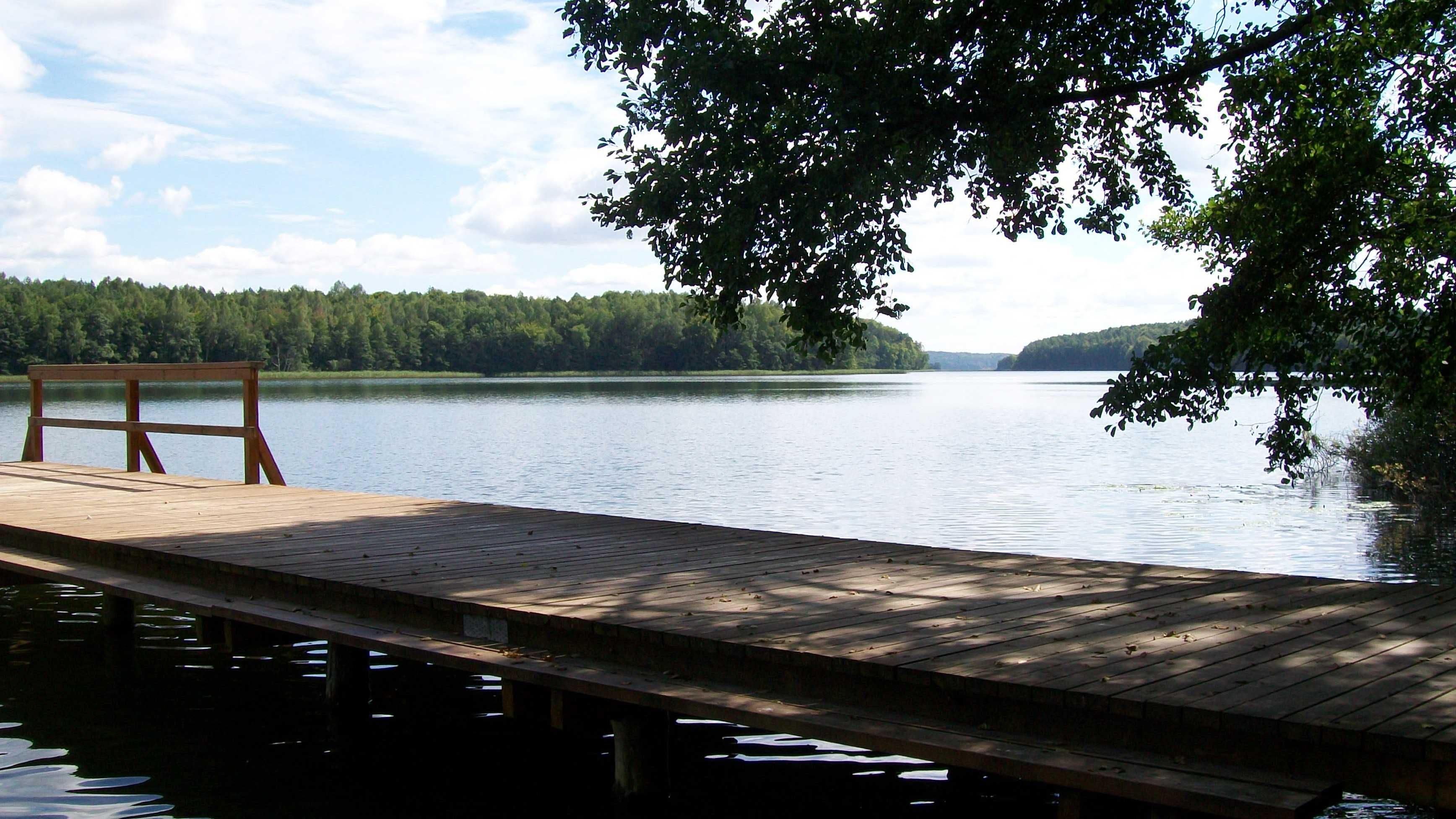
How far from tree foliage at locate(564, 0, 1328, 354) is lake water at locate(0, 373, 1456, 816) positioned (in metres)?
4.98

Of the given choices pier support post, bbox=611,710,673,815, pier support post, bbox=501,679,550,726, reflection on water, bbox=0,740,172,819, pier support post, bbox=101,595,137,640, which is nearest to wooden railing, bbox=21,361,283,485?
pier support post, bbox=101,595,137,640

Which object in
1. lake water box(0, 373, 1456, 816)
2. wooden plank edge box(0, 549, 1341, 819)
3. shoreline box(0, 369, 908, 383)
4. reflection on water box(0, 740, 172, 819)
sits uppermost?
shoreline box(0, 369, 908, 383)

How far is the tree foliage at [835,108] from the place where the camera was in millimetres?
10703

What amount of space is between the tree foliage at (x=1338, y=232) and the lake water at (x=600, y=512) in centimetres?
334

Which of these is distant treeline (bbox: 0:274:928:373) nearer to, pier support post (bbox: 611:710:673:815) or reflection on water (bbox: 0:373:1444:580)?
reflection on water (bbox: 0:373:1444:580)

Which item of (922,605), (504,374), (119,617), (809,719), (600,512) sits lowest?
(600,512)

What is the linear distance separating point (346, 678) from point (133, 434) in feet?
27.8

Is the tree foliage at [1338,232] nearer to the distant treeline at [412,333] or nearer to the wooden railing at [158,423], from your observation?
the wooden railing at [158,423]

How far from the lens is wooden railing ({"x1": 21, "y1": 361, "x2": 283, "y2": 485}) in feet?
40.3

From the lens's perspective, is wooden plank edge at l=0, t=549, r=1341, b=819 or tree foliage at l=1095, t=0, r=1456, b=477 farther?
tree foliage at l=1095, t=0, r=1456, b=477

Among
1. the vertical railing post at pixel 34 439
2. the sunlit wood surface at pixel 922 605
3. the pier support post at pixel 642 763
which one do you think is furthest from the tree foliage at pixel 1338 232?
the vertical railing post at pixel 34 439

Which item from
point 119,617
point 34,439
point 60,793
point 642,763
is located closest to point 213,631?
point 60,793

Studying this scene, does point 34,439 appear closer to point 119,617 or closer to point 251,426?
point 251,426

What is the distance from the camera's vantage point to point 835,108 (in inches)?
412
